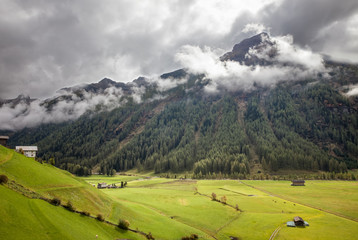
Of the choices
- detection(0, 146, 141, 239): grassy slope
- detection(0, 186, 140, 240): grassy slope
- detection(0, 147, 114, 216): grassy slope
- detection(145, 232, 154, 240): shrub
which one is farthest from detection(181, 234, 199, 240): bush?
detection(0, 147, 114, 216): grassy slope

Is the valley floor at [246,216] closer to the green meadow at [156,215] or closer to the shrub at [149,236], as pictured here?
the green meadow at [156,215]

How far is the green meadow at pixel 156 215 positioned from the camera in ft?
99.6

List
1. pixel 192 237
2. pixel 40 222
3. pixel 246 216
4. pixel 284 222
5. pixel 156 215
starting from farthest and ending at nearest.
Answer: pixel 246 216 → pixel 156 215 → pixel 284 222 → pixel 192 237 → pixel 40 222

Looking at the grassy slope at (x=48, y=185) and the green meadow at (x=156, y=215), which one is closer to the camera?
the green meadow at (x=156, y=215)

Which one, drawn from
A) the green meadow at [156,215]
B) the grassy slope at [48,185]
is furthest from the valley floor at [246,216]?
the grassy slope at [48,185]

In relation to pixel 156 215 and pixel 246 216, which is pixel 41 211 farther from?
pixel 246 216

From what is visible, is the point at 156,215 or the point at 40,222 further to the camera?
the point at 156,215

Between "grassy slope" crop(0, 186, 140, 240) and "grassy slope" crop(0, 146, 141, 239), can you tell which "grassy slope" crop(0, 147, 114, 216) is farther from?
"grassy slope" crop(0, 186, 140, 240)

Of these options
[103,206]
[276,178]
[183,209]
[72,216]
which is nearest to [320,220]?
[183,209]

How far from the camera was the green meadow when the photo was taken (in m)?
30.3

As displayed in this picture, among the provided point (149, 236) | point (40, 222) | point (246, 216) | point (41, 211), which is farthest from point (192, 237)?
point (40, 222)

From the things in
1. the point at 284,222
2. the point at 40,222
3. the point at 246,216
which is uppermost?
the point at 40,222

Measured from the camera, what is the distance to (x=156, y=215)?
6662 centimetres

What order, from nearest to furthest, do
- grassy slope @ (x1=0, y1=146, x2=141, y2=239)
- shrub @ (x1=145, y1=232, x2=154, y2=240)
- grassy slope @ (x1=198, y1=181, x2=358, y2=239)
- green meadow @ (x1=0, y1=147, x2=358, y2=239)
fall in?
grassy slope @ (x1=0, y1=146, x2=141, y2=239), green meadow @ (x1=0, y1=147, x2=358, y2=239), shrub @ (x1=145, y1=232, x2=154, y2=240), grassy slope @ (x1=198, y1=181, x2=358, y2=239)
